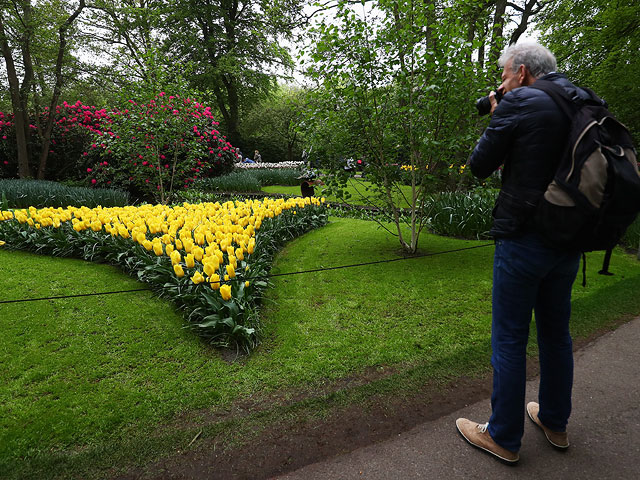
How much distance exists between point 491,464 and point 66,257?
5371 mm

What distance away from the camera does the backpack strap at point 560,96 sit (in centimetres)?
148

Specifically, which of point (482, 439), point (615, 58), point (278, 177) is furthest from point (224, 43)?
point (482, 439)

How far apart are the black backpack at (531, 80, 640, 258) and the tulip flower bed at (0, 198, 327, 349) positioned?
213 centimetres

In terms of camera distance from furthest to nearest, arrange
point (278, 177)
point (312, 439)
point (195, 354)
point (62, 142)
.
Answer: point (278, 177) → point (62, 142) → point (195, 354) → point (312, 439)

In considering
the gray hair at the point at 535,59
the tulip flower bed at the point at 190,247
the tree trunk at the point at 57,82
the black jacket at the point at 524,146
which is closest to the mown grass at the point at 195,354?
the tulip flower bed at the point at 190,247

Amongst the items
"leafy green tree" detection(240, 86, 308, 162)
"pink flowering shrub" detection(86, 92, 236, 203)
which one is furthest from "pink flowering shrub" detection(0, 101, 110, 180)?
"leafy green tree" detection(240, 86, 308, 162)

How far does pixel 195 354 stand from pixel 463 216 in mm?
5003

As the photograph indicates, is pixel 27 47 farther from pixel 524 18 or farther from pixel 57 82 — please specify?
pixel 524 18

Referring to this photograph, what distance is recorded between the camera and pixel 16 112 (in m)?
10.6

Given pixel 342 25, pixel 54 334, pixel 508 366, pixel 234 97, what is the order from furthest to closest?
1. pixel 234 97
2. pixel 342 25
3. pixel 54 334
4. pixel 508 366

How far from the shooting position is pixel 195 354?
2.76 m

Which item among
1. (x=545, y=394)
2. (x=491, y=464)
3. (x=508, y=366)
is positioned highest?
(x=508, y=366)

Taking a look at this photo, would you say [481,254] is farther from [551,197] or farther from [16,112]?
[16,112]

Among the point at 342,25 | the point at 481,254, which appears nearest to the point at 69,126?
the point at 342,25
